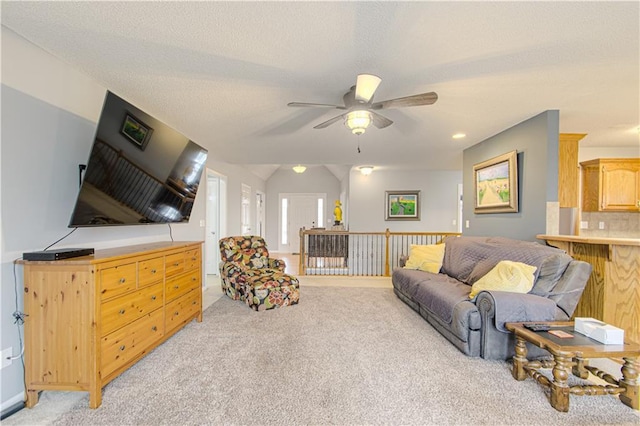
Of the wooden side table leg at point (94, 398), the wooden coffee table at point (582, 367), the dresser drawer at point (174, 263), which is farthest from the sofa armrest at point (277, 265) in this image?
the wooden coffee table at point (582, 367)

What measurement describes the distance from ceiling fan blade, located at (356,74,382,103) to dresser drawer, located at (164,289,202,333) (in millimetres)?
2410

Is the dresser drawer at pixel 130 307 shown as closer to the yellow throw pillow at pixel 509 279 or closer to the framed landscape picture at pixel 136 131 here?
the framed landscape picture at pixel 136 131

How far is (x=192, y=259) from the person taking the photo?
119 inches

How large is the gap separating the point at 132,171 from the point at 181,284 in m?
1.16

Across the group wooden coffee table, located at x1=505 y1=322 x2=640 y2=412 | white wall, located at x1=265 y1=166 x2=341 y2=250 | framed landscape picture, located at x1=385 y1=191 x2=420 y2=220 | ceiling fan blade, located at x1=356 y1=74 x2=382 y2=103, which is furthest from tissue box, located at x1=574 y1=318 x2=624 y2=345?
white wall, located at x1=265 y1=166 x2=341 y2=250

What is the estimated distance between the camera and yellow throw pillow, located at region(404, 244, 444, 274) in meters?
4.01

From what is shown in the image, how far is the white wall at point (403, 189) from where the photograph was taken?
23.3ft

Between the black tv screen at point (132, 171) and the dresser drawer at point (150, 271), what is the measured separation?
0.38 meters

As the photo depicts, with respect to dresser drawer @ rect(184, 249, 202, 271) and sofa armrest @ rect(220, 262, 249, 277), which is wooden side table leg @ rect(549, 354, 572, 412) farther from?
sofa armrest @ rect(220, 262, 249, 277)

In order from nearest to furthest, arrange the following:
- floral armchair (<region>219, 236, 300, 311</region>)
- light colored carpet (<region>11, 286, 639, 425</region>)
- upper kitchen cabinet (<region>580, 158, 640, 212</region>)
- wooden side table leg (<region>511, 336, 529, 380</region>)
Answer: light colored carpet (<region>11, 286, 639, 425</region>), wooden side table leg (<region>511, 336, 529, 380</region>), floral armchair (<region>219, 236, 300, 311</region>), upper kitchen cabinet (<region>580, 158, 640, 212</region>)

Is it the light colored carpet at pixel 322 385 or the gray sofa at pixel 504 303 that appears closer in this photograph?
the light colored carpet at pixel 322 385

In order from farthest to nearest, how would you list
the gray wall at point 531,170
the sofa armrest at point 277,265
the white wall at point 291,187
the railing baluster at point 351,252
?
the white wall at point 291,187 < the railing baluster at point 351,252 < the sofa armrest at point 277,265 < the gray wall at point 531,170

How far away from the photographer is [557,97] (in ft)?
8.73

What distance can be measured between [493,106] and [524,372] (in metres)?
2.39
